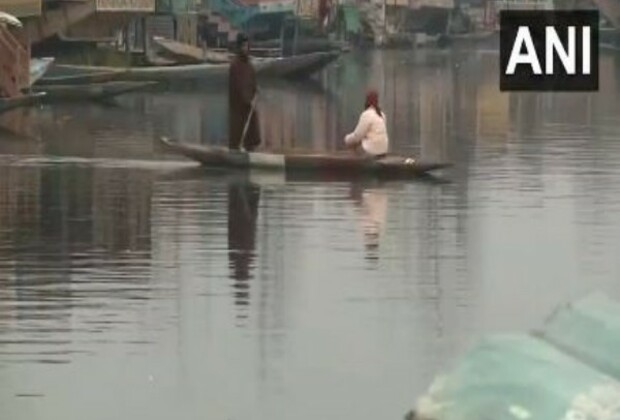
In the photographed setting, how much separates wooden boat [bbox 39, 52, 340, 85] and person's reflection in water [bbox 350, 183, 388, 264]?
20.5 m

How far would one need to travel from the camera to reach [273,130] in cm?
2894

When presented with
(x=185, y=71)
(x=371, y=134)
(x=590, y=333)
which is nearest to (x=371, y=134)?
(x=371, y=134)

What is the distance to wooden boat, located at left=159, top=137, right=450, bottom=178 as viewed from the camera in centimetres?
1808

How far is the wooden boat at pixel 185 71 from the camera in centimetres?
3866

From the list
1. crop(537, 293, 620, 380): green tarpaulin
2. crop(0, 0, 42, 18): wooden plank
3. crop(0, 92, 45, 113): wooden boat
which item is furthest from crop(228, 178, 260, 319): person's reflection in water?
crop(0, 0, 42, 18): wooden plank

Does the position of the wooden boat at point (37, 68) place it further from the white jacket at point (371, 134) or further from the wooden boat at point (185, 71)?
the white jacket at point (371, 134)

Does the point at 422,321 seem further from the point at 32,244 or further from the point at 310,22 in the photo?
the point at 310,22

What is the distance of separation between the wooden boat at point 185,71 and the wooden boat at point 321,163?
725 inches

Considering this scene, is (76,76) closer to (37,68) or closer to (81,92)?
(81,92)

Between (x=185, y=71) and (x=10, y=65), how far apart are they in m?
12.6

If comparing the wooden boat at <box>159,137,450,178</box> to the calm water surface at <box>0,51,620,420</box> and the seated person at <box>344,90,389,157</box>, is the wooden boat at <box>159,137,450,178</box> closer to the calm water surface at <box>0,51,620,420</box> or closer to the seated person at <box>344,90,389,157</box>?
the seated person at <box>344,90,389,157</box>

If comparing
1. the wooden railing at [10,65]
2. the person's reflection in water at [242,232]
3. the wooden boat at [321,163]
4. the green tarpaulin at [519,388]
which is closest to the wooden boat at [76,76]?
the wooden railing at [10,65]

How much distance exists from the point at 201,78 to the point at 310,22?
83.3 ft

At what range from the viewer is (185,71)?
43.0 m
